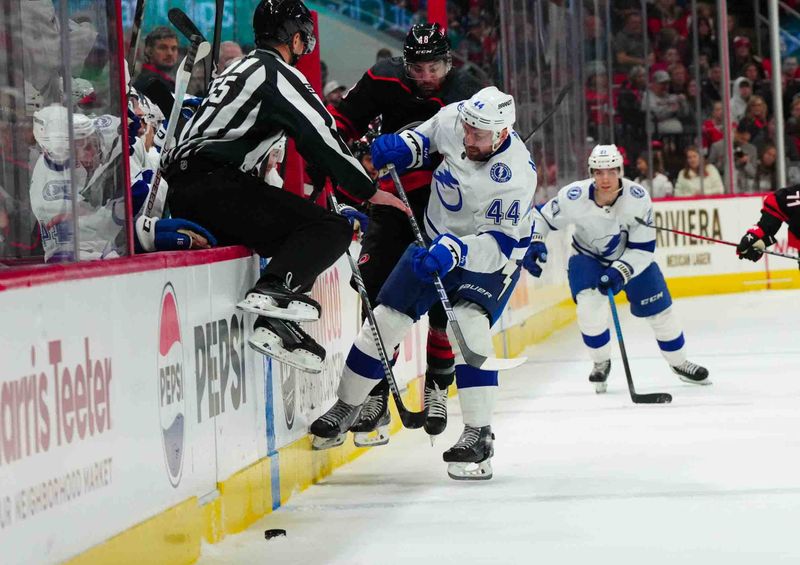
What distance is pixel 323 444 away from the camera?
463cm

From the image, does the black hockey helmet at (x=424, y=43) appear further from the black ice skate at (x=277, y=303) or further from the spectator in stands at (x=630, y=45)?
the spectator in stands at (x=630, y=45)

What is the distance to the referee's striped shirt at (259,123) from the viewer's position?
3922 millimetres

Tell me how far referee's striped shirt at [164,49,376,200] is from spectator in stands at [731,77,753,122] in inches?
389

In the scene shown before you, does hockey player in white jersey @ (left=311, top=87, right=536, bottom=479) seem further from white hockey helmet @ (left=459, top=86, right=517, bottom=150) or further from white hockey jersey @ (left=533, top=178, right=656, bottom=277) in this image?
white hockey jersey @ (left=533, top=178, right=656, bottom=277)

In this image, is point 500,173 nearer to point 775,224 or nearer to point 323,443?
point 323,443

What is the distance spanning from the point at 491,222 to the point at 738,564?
1645 mm

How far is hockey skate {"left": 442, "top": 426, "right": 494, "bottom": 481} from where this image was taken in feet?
15.0

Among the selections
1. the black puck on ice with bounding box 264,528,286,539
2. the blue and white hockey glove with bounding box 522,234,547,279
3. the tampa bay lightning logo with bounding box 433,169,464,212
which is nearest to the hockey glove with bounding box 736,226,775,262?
the blue and white hockey glove with bounding box 522,234,547,279

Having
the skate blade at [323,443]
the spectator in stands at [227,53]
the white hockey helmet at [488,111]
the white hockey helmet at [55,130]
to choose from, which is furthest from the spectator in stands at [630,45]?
the white hockey helmet at [55,130]

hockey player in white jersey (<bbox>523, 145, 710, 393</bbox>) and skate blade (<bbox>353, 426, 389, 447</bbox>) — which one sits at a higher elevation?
hockey player in white jersey (<bbox>523, 145, 710, 393</bbox>)

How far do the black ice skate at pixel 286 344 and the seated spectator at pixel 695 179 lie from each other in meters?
8.78

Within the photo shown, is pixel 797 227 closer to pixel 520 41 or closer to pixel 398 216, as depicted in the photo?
pixel 398 216

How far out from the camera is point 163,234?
12.4ft

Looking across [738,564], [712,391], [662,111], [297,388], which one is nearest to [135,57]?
[297,388]
